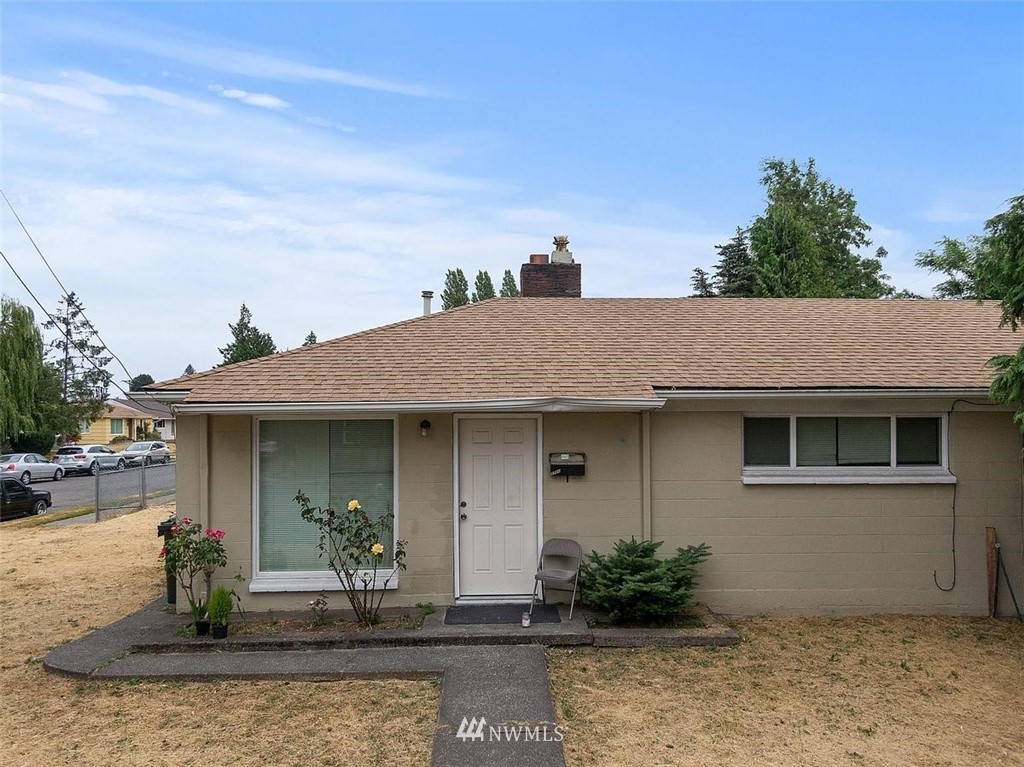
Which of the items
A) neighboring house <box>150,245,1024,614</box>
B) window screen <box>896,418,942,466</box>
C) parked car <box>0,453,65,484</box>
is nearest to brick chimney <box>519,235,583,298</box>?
neighboring house <box>150,245,1024,614</box>

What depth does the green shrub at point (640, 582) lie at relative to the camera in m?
6.68

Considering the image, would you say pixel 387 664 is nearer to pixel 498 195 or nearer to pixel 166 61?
→ pixel 166 61

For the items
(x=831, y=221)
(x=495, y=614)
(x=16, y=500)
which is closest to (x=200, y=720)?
(x=495, y=614)

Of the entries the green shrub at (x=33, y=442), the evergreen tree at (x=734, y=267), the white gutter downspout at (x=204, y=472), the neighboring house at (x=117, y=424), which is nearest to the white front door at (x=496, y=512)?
the white gutter downspout at (x=204, y=472)

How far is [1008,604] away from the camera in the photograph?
7.67 metres

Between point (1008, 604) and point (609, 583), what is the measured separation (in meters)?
4.80

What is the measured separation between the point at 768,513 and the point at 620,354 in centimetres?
253

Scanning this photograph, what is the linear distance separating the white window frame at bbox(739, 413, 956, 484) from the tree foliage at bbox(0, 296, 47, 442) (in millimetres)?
34583

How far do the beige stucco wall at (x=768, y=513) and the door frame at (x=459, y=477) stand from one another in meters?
0.06

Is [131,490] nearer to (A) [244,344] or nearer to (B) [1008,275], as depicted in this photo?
(A) [244,344]

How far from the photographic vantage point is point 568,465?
757cm

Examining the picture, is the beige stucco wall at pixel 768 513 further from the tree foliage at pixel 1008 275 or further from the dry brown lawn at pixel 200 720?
the dry brown lawn at pixel 200 720

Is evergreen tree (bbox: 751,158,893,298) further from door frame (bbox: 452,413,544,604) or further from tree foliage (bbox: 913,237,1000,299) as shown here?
door frame (bbox: 452,413,544,604)

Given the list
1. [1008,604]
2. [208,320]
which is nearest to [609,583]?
[1008,604]
